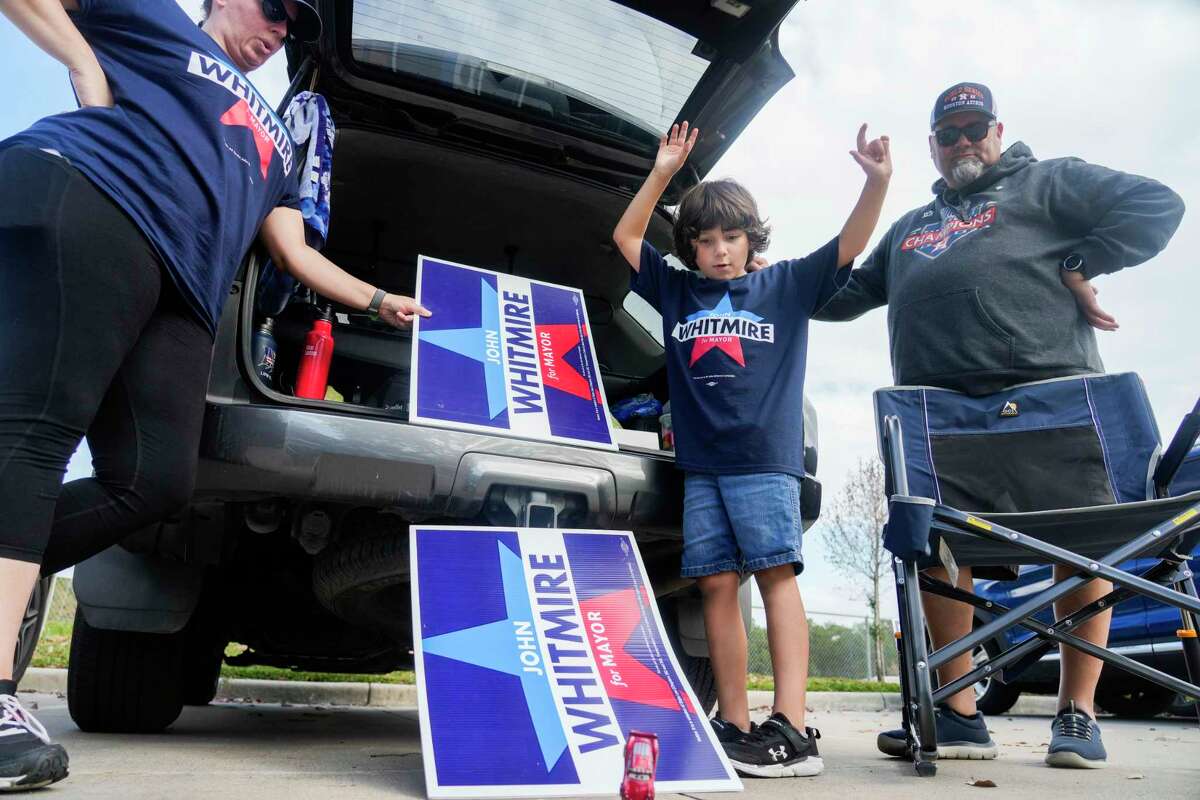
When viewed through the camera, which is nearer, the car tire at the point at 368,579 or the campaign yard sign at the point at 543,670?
the campaign yard sign at the point at 543,670

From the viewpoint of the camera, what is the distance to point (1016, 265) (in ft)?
8.45

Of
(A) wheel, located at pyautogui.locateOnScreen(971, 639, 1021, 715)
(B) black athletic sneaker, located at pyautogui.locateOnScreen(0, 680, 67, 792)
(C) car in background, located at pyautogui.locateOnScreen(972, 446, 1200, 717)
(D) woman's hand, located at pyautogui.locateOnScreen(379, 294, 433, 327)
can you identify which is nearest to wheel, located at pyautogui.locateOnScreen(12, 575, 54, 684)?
(B) black athletic sneaker, located at pyautogui.locateOnScreen(0, 680, 67, 792)

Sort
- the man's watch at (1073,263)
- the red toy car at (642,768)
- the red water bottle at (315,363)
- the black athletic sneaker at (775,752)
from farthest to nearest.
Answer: the man's watch at (1073,263), the red water bottle at (315,363), the black athletic sneaker at (775,752), the red toy car at (642,768)

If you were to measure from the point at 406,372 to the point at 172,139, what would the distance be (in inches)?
49.5

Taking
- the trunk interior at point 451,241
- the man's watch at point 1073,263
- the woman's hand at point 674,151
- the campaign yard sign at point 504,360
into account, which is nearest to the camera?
the campaign yard sign at point 504,360

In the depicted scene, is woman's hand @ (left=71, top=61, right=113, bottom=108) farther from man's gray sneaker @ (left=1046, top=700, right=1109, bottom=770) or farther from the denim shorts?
man's gray sneaker @ (left=1046, top=700, right=1109, bottom=770)

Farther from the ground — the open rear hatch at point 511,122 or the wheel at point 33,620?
the open rear hatch at point 511,122

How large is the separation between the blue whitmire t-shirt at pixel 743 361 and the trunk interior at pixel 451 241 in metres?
0.53

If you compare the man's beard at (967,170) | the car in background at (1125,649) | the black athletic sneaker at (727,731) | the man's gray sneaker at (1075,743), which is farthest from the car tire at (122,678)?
the car in background at (1125,649)

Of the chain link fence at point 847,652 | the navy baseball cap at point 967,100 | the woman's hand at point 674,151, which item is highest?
the navy baseball cap at point 967,100

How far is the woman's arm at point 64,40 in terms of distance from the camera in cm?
152

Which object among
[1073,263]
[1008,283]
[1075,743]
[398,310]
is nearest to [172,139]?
[398,310]

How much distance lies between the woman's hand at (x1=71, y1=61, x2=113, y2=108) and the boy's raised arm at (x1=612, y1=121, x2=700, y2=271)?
1.30 meters

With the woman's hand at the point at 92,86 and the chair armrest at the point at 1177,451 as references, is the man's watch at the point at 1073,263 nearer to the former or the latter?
the chair armrest at the point at 1177,451
